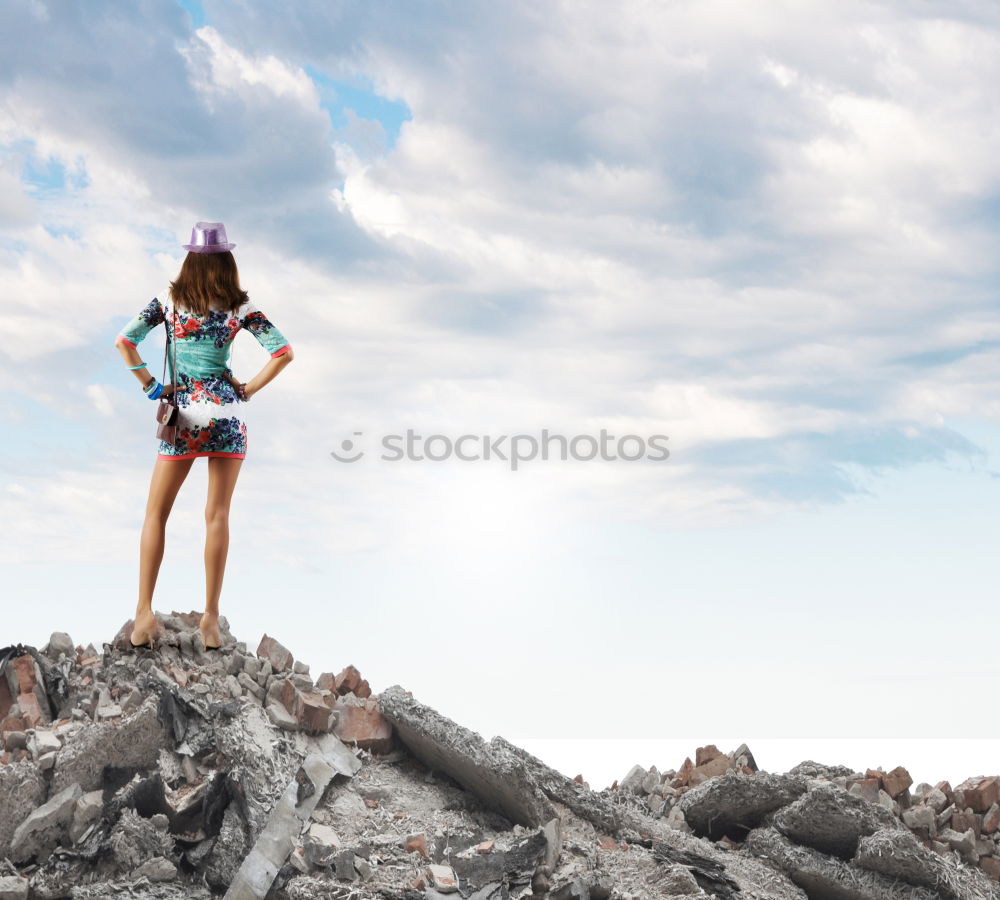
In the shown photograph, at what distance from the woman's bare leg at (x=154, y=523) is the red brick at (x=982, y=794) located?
5.90 meters

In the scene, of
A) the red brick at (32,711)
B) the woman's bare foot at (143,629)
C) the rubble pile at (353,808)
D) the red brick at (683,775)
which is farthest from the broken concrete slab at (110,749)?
the red brick at (683,775)

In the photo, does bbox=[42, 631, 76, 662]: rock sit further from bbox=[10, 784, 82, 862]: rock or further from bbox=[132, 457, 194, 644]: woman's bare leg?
bbox=[10, 784, 82, 862]: rock

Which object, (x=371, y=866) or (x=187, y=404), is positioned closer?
(x=371, y=866)

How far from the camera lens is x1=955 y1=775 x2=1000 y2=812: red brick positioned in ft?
23.6

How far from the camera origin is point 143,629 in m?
6.97

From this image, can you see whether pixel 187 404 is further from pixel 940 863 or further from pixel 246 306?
pixel 940 863

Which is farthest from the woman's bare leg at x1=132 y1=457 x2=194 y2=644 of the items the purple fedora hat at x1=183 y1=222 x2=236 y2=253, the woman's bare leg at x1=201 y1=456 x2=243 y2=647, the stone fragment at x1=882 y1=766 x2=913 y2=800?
the stone fragment at x1=882 y1=766 x2=913 y2=800

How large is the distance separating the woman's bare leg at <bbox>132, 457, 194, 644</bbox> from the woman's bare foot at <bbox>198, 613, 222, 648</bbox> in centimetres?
34

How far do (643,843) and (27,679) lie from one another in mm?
4209

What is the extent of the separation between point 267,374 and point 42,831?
317 cm

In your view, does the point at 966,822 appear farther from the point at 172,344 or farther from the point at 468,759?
the point at 172,344

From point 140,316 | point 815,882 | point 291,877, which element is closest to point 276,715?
point 291,877

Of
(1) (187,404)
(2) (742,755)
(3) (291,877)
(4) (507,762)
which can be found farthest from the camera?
(2) (742,755)

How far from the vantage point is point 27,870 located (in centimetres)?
556
